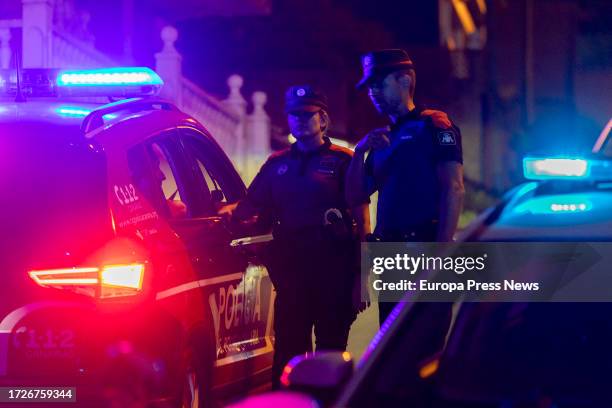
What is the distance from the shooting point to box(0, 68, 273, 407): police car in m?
4.65

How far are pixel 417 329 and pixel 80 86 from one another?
7.50 ft

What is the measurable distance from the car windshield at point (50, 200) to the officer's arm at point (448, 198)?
168cm

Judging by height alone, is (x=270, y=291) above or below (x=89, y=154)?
below

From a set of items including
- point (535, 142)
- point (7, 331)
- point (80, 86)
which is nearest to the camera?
point (7, 331)

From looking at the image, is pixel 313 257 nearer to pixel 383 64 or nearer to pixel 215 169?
pixel 215 169

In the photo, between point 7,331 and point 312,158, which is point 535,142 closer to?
point 312,158

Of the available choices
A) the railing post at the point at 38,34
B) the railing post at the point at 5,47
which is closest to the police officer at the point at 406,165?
the railing post at the point at 38,34

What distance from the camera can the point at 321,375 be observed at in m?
3.48

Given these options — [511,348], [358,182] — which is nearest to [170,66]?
[358,182]

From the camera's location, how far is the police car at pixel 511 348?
3430 mm

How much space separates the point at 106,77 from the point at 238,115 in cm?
1347

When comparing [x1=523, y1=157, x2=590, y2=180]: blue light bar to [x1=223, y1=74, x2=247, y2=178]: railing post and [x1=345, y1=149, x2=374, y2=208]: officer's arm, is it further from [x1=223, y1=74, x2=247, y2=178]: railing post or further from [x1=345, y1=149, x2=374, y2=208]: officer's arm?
[x1=223, y1=74, x2=247, y2=178]: railing post

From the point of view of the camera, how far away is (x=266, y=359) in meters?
6.43

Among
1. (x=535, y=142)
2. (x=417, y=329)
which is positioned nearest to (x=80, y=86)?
(x=417, y=329)
